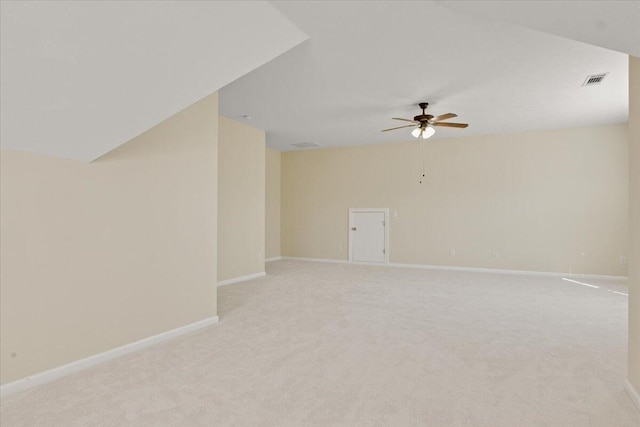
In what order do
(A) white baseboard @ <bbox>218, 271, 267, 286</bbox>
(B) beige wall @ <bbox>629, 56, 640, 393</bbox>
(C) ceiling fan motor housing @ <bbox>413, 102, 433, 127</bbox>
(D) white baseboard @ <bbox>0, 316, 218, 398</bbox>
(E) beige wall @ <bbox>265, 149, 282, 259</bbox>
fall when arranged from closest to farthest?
(B) beige wall @ <bbox>629, 56, 640, 393</bbox>, (D) white baseboard @ <bbox>0, 316, 218, 398</bbox>, (C) ceiling fan motor housing @ <bbox>413, 102, 433, 127</bbox>, (A) white baseboard @ <bbox>218, 271, 267, 286</bbox>, (E) beige wall @ <bbox>265, 149, 282, 259</bbox>

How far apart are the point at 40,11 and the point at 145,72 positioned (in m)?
0.59

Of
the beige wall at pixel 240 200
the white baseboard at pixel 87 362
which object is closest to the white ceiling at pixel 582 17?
the white baseboard at pixel 87 362

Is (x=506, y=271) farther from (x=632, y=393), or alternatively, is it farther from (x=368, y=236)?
(x=632, y=393)

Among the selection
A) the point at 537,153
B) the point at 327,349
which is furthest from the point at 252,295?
the point at 537,153

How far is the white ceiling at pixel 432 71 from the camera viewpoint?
2662mm

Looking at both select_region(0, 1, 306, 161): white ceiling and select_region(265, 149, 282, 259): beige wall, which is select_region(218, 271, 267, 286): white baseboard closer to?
select_region(265, 149, 282, 259): beige wall

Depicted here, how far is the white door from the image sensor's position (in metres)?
8.03

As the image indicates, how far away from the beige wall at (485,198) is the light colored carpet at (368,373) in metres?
2.38

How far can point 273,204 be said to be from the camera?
8914 millimetres

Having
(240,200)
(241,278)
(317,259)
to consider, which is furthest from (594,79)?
(317,259)

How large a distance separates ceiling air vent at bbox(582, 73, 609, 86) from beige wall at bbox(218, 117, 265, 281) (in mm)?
4926

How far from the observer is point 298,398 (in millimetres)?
2178

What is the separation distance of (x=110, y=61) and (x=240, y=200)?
4568 millimetres

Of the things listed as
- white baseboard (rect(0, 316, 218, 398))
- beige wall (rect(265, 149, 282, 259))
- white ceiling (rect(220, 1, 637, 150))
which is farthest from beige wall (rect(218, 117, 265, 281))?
white baseboard (rect(0, 316, 218, 398))
